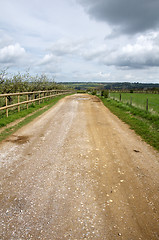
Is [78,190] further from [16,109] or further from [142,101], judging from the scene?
[142,101]

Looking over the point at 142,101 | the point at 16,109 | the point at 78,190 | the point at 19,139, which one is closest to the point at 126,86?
the point at 142,101

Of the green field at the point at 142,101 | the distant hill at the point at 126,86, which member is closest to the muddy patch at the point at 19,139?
the green field at the point at 142,101

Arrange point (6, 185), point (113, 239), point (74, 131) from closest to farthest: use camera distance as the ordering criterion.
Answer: point (113, 239) → point (6, 185) → point (74, 131)

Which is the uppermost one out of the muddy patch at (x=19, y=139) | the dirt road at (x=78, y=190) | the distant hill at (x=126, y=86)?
the distant hill at (x=126, y=86)

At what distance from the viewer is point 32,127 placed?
8570 millimetres

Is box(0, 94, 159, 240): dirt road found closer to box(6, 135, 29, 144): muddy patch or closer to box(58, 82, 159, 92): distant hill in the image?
box(6, 135, 29, 144): muddy patch

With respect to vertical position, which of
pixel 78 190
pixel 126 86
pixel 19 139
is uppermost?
pixel 126 86

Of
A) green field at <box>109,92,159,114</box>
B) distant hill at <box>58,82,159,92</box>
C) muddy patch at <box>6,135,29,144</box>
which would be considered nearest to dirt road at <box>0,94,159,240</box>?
muddy patch at <box>6,135,29,144</box>

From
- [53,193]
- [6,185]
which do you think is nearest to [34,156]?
[6,185]

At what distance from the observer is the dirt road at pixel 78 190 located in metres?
2.61

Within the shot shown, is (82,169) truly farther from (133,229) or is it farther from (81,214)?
(133,229)

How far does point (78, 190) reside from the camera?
3506mm

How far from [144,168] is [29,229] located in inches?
122

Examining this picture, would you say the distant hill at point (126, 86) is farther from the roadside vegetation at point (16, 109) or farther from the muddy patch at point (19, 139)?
the muddy patch at point (19, 139)
